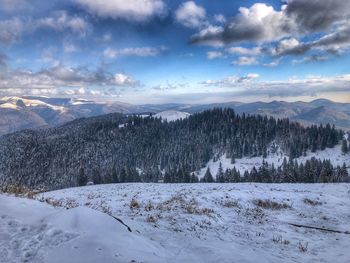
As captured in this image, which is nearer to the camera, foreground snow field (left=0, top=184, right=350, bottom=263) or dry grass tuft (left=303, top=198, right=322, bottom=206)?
foreground snow field (left=0, top=184, right=350, bottom=263)

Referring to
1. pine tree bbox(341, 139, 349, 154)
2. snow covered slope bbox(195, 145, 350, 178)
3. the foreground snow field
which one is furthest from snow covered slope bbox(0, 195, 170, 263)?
pine tree bbox(341, 139, 349, 154)

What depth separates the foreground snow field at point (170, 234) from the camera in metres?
7.79

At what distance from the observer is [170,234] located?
36.1ft

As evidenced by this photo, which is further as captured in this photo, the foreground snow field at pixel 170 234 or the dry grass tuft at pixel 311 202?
the dry grass tuft at pixel 311 202

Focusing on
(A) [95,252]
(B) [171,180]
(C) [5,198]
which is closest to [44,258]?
(A) [95,252]

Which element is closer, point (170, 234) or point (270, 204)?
point (170, 234)

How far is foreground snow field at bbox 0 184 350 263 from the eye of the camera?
7.79m

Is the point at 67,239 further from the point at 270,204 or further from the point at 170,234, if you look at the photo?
the point at 270,204

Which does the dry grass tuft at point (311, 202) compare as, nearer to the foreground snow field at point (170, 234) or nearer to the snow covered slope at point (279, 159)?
the foreground snow field at point (170, 234)

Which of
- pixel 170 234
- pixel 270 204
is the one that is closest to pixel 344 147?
pixel 270 204

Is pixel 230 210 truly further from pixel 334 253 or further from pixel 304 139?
pixel 304 139

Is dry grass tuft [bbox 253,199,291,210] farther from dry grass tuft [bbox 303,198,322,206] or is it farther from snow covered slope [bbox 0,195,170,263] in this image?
snow covered slope [bbox 0,195,170,263]

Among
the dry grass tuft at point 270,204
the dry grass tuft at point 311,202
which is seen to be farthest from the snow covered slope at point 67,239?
the dry grass tuft at point 311,202

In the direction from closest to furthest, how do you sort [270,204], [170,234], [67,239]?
1. [67,239]
2. [170,234]
3. [270,204]
